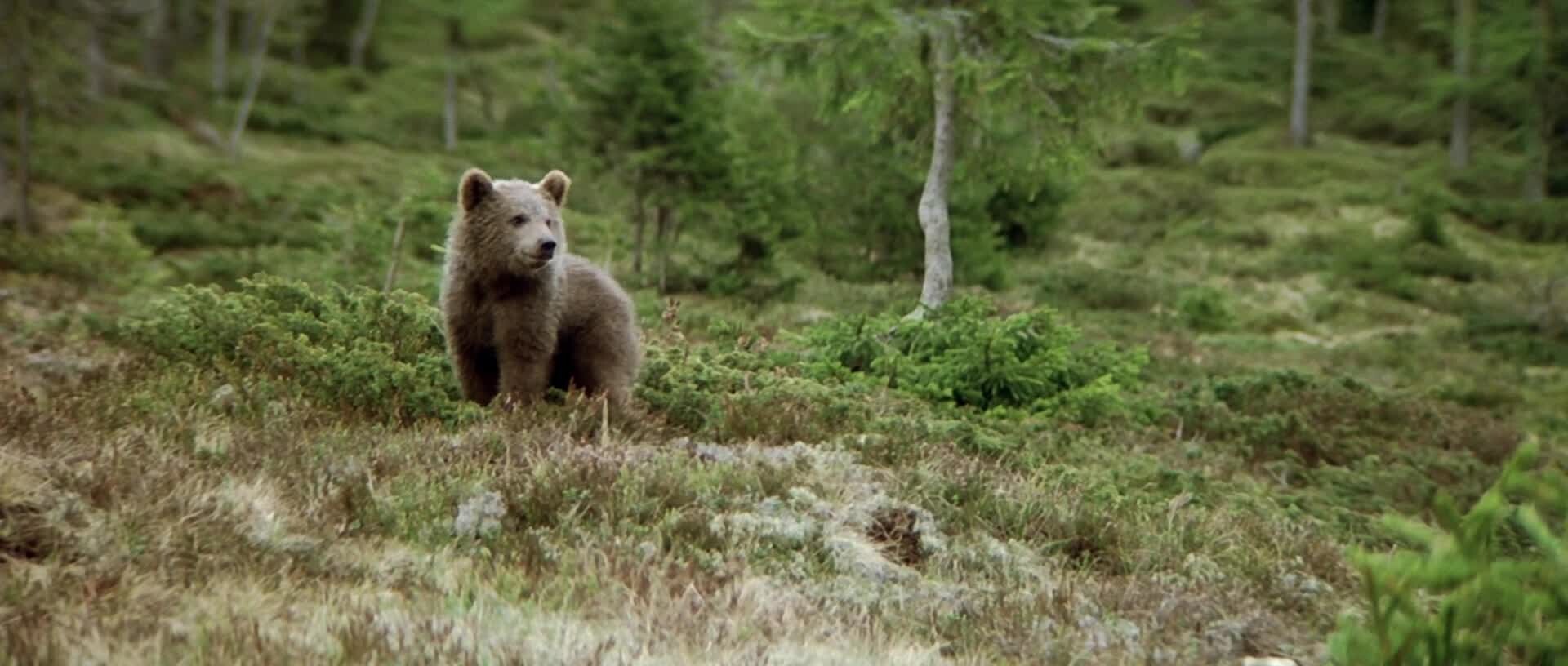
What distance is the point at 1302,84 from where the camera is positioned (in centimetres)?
4269

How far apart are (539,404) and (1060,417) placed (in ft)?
16.5

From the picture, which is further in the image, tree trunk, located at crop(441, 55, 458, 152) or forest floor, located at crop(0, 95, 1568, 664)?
tree trunk, located at crop(441, 55, 458, 152)

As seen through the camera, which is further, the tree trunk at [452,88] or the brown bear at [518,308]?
the tree trunk at [452,88]

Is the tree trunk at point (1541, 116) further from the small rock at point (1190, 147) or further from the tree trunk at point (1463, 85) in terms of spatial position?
the small rock at point (1190, 147)

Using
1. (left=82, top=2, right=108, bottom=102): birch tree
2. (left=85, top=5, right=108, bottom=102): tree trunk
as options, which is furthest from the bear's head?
(left=85, top=5, right=108, bottom=102): tree trunk

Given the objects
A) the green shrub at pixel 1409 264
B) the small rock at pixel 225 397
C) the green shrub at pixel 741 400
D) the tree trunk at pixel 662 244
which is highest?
the small rock at pixel 225 397

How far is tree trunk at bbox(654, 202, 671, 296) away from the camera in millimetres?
19048

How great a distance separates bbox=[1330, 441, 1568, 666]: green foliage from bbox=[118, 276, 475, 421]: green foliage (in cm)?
494

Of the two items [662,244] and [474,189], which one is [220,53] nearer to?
[662,244]

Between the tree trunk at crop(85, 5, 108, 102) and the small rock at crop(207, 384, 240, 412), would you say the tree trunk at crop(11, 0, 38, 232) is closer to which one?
the tree trunk at crop(85, 5, 108, 102)

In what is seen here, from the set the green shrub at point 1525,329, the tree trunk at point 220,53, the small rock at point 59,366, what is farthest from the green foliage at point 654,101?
the tree trunk at point 220,53

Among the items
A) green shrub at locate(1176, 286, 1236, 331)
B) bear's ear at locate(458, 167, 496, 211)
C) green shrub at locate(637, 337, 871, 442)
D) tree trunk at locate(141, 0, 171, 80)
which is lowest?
green shrub at locate(1176, 286, 1236, 331)

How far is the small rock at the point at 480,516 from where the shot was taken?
5.28 meters

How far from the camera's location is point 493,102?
5088cm
